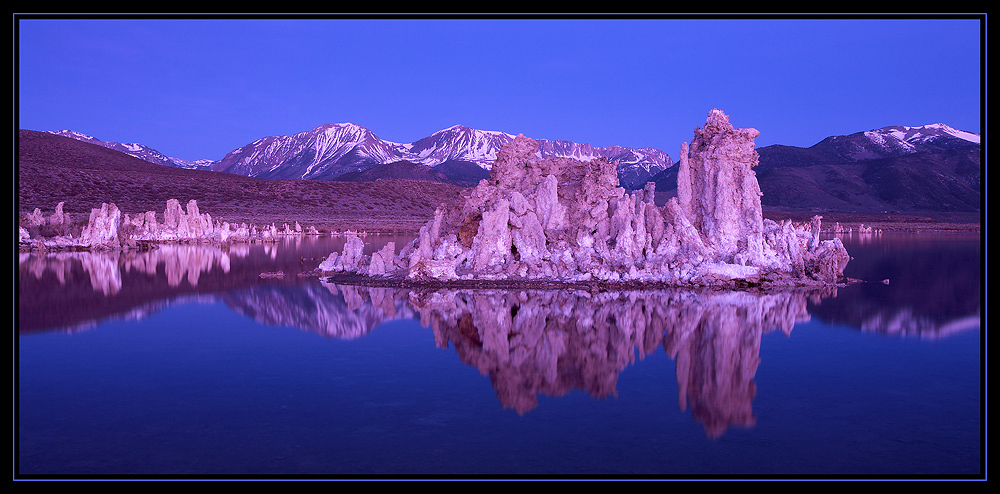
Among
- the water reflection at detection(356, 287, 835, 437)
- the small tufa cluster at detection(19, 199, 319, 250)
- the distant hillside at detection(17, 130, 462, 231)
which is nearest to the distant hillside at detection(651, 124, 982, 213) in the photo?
the distant hillside at detection(17, 130, 462, 231)

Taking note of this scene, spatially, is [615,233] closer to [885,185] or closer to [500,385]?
[500,385]

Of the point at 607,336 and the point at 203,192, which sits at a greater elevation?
the point at 203,192

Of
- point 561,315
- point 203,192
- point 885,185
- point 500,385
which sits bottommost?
point 500,385

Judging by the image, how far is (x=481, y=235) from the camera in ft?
67.6

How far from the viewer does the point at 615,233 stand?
69.1ft

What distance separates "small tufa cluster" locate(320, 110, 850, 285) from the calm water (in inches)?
94.7

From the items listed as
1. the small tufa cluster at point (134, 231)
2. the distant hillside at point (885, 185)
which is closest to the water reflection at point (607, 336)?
the small tufa cluster at point (134, 231)

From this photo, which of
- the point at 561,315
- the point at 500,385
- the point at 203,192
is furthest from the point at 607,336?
the point at 203,192

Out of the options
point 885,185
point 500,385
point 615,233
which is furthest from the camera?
point 885,185

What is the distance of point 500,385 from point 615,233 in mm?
12408

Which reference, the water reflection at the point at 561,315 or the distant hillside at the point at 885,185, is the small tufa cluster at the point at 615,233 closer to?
the water reflection at the point at 561,315
